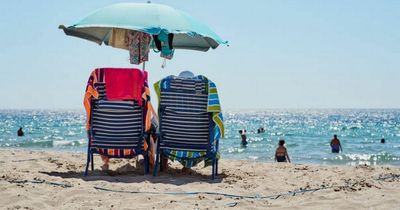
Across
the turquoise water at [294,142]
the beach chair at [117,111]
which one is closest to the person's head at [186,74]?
the beach chair at [117,111]

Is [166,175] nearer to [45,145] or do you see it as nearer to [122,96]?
[122,96]

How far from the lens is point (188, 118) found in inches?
240

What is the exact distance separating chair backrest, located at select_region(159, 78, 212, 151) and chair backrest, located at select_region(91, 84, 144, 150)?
0.96ft

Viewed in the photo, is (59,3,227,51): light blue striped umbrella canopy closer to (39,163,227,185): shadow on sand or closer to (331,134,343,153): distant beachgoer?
(39,163,227,185): shadow on sand

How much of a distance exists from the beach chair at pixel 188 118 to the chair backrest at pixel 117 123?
269mm

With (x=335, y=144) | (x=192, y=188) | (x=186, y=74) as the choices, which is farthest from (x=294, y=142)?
(x=192, y=188)

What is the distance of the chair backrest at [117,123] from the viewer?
605cm

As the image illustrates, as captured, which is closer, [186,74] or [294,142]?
[186,74]

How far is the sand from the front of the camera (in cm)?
470

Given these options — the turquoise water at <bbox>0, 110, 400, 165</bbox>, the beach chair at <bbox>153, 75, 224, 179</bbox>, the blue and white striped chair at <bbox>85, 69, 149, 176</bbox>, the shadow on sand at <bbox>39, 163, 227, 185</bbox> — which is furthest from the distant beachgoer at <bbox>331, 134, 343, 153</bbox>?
the blue and white striped chair at <bbox>85, 69, 149, 176</bbox>

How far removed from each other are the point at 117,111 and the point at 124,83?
1.12 feet

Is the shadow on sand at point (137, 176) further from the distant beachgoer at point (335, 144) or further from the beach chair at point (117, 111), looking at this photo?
the distant beachgoer at point (335, 144)

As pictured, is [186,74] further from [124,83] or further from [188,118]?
[124,83]

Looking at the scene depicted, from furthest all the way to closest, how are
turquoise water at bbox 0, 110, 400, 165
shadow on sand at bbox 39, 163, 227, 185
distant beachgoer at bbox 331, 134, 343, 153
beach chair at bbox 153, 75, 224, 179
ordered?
turquoise water at bbox 0, 110, 400, 165, distant beachgoer at bbox 331, 134, 343, 153, beach chair at bbox 153, 75, 224, 179, shadow on sand at bbox 39, 163, 227, 185
